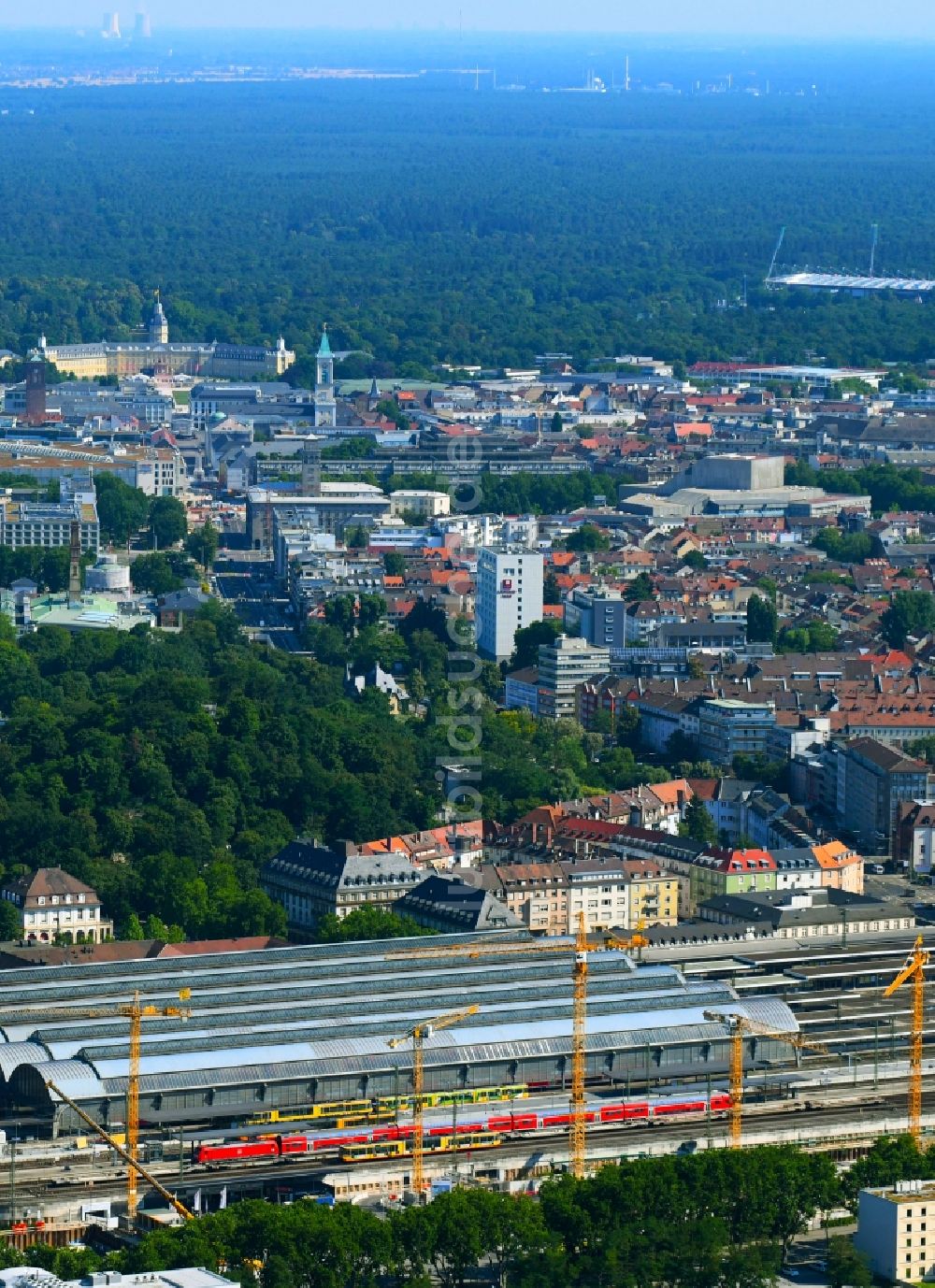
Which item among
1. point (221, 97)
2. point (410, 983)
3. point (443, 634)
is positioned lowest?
point (221, 97)

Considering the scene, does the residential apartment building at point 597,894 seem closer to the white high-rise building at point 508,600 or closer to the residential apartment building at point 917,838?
the residential apartment building at point 917,838

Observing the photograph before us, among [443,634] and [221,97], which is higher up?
[443,634]

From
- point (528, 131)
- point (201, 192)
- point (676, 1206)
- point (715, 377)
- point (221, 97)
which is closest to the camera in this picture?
point (676, 1206)

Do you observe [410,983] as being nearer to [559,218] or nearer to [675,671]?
[675,671]

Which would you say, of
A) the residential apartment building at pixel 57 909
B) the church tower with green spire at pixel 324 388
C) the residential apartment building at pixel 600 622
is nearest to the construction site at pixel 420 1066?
the residential apartment building at pixel 57 909

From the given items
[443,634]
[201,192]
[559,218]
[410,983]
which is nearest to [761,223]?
[559,218]

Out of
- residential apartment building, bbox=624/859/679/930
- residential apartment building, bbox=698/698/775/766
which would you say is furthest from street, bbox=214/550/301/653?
residential apartment building, bbox=624/859/679/930
